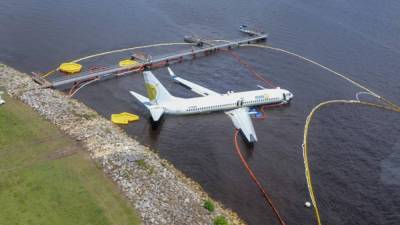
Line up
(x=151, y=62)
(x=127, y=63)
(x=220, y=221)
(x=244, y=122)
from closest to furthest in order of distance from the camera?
(x=220, y=221) < (x=244, y=122) < (x=127, y=63) < (x=151, y=62)

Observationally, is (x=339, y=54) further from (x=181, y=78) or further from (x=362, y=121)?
(x=181, y=78)

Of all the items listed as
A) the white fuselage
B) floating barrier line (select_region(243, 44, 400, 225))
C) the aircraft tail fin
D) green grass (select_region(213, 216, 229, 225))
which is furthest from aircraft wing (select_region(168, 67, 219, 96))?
green grass (select_region(213, 216, 229, 225))

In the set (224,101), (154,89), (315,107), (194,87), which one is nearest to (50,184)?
(154,89)

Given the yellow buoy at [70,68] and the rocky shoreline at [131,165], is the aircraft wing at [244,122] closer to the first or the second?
the rocky shoreline at [131,165]

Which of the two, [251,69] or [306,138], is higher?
[251,69]

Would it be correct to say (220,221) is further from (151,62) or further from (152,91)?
(151,62)

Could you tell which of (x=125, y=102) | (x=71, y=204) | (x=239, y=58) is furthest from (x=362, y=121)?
(x=71, y=204)
